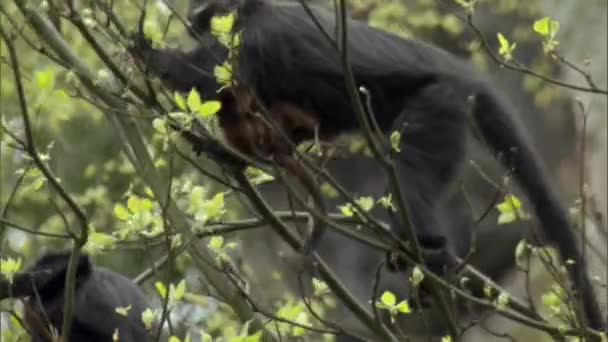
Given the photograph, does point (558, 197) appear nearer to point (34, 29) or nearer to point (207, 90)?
point (207, 90)

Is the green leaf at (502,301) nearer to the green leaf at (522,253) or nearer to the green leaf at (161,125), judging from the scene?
the green leaf at (522,253)

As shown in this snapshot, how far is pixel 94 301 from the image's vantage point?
234 inches

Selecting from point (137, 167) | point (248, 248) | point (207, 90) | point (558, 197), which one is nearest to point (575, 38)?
point (248, 248)

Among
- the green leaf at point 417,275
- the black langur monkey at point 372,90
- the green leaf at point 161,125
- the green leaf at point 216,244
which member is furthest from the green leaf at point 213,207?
the black langur monkey at point 372,90

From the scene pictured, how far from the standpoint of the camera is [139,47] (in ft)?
11.9

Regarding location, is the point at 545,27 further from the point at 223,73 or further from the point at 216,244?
the point at 216,244

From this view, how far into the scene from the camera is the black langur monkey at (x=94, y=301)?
5656mm

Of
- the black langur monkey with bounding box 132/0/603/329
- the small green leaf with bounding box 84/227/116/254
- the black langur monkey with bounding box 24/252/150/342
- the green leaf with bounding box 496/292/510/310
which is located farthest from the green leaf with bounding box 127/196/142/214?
the black langur monkey with bounding box 24/252/150/342

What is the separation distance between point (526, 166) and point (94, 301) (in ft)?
7.26

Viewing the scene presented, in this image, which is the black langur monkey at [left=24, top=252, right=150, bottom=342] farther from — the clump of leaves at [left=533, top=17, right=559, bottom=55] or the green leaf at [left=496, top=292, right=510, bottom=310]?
the clump of leaves at [left=533, top=17, right=559, bottom=55]

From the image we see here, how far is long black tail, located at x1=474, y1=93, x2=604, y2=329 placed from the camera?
5.10 m

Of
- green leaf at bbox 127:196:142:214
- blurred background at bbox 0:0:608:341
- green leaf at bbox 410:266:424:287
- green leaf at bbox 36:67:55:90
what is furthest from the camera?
blurred background at bbox 0:0:608:341

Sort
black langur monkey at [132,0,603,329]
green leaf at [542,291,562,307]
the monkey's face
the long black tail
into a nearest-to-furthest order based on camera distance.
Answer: green leaf at [542,291,562,307] < the monkey's face < the long black tail < black langur monkey at [132,0,603,329]

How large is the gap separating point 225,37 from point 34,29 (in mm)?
646
